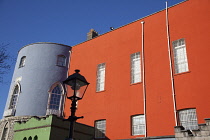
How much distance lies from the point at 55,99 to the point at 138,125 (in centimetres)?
848

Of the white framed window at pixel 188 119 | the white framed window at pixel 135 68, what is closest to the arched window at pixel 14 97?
the white framed window at pixel 135 68

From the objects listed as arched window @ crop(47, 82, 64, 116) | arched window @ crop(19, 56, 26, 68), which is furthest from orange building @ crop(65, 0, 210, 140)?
arched window @ crop(19, 56, 26, 68)

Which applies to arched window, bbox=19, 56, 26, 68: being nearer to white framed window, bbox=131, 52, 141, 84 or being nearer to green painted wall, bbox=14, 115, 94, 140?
green painted wall, bbox=14, 115, 94, 140

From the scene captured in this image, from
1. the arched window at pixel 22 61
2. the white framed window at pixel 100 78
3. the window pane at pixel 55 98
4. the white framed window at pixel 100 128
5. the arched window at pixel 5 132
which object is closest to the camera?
the white framed window at pixel 100 128

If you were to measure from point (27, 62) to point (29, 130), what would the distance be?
28.6 feet

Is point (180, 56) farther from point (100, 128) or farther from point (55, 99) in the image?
point (55, 99)

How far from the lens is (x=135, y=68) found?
1744 centimetres

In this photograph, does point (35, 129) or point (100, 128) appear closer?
point (35, 129)

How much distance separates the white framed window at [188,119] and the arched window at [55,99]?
10485mm

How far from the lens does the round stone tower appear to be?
66.5 ft

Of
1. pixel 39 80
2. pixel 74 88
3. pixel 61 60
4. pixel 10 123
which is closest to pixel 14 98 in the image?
pixel 10 123

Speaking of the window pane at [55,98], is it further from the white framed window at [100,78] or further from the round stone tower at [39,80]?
the white framed window at [100,78]

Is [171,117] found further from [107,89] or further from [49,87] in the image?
[49,87]

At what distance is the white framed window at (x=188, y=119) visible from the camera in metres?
13.5
